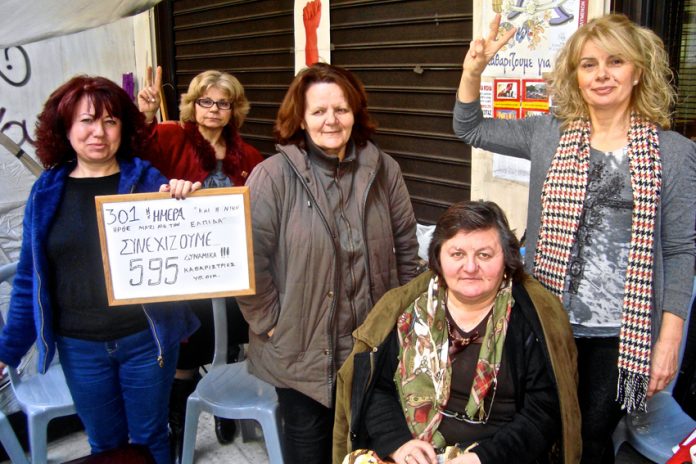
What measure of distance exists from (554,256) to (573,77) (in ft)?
1.96

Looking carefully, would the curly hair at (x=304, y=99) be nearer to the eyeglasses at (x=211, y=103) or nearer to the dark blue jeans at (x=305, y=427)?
the dark blue jeans at (x=305, y=427)

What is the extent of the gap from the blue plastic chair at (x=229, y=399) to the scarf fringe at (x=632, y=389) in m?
1.38

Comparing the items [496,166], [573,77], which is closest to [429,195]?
[496,166]

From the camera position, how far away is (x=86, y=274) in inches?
96.3

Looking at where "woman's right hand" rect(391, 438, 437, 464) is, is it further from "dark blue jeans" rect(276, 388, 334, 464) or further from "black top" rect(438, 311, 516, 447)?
"dark blue jeans" rect(276, 388, 334, 464)

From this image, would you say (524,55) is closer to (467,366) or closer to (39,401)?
(467,366)

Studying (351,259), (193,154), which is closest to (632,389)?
(351,259)

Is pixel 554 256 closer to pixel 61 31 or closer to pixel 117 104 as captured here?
pixel 117 104

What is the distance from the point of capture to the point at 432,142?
16.1ft

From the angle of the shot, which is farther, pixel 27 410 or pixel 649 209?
pixel 27 410

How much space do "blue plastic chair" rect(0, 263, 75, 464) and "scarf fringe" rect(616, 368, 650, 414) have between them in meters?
2.23

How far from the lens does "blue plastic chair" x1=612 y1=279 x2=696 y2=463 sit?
2.47 metres

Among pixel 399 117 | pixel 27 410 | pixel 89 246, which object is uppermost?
pixel 399 117

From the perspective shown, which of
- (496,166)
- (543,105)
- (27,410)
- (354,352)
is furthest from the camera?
(496,166)
